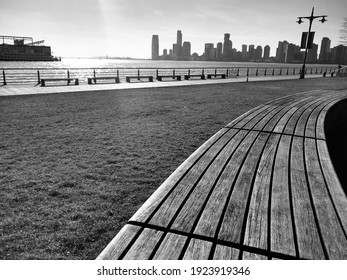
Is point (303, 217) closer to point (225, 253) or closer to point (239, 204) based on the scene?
point (239, 204)

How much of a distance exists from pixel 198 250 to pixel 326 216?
3.74 feet

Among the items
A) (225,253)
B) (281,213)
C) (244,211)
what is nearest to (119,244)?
(225,253)

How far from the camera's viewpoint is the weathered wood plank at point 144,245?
1546 millimetres

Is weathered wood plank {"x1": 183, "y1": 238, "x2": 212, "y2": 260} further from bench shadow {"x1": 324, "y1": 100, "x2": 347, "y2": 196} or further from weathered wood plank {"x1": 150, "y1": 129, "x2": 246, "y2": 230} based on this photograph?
bench shadow {"x1": 324, "y1": 100, "x2": 347, "y2": 196}

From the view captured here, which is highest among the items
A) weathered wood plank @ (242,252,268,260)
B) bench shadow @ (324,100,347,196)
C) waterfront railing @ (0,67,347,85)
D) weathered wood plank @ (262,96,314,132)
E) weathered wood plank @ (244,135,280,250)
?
waterfront railing @ (0,67,347,85)

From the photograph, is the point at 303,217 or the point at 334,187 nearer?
the point at 303,217

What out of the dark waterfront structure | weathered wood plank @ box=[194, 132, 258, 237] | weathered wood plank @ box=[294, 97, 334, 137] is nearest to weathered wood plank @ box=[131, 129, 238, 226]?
weathered wood plank @ box=[194, 132, 258, 237]

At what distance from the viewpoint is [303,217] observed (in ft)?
6.37

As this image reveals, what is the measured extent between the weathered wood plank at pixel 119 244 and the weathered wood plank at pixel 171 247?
230 millimetres

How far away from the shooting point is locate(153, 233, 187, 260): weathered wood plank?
61.0 inches

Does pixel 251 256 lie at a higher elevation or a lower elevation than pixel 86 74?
lower

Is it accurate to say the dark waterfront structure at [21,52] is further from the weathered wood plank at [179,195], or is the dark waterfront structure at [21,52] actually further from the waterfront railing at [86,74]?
the weathered wood plank at [179,195]

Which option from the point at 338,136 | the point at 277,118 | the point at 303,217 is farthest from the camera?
the point at 338,136

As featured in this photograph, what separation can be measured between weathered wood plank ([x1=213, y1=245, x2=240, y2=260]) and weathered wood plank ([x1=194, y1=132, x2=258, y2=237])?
137 mm
